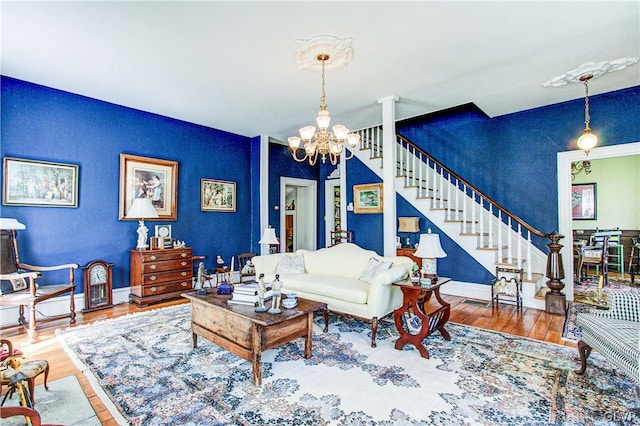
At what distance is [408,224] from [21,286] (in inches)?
215

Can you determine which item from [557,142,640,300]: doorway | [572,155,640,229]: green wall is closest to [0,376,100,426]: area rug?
[557,142,640,300]: doorway

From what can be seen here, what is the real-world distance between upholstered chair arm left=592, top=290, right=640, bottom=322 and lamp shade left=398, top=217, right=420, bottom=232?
316cm

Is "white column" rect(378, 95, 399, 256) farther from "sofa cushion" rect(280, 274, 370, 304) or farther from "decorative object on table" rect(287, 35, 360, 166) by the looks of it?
"decorative object on table" rect(287, 35, 360, 166)

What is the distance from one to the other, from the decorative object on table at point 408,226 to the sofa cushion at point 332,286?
2.23 m

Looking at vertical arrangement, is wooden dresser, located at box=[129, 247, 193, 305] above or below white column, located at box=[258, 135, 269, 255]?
below

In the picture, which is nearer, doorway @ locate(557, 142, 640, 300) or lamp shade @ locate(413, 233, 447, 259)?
lamp shade @ locate(413, 233, 447, 259)

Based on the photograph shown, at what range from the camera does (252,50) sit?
3102 millimetres

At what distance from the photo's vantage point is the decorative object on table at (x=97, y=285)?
13.5 feet

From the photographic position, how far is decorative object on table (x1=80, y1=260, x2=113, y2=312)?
411 centimetres

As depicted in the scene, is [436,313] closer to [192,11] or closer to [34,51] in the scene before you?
[192,11]

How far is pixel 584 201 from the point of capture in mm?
7105

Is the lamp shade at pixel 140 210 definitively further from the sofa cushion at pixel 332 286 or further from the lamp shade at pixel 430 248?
the lamp shade at pixel 430 248

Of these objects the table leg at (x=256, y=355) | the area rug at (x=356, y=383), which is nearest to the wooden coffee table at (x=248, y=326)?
the table leg at (x=256, y=355)

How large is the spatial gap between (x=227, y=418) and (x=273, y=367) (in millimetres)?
665
